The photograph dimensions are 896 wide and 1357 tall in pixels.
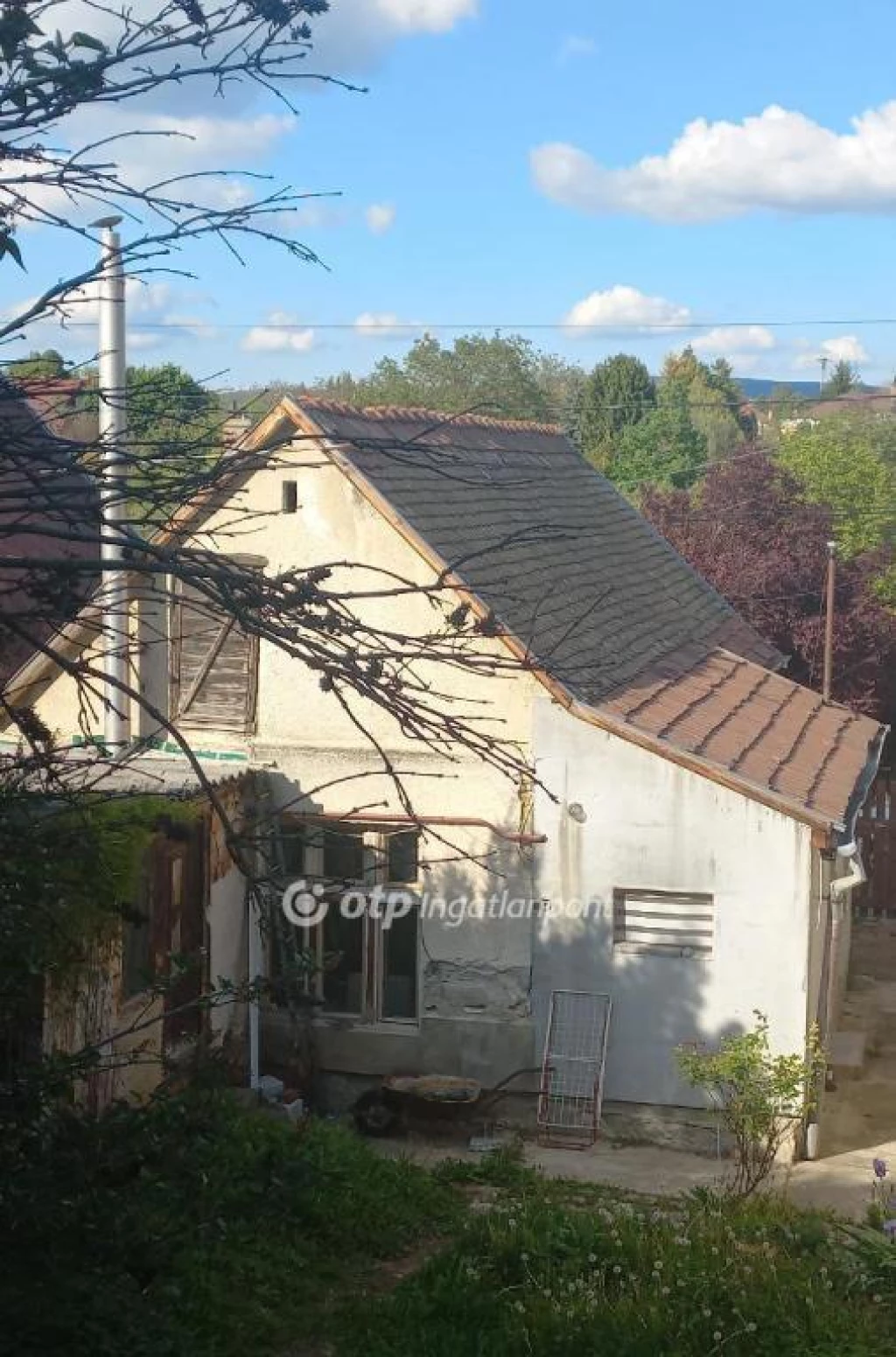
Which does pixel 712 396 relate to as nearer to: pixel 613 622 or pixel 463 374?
pixel 463 374

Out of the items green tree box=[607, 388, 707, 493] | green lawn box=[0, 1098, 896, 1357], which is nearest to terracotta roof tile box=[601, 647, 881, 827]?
green lawn box=[0, 1098, 896, 1357]

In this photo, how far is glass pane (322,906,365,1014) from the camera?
44.6 ft

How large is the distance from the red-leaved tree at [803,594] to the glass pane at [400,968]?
603 inches

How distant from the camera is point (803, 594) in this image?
28.3 metres

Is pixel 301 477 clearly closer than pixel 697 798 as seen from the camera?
No

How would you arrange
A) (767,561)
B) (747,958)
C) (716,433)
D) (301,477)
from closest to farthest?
1. (747,958)
2. (301,477)
3. (767,561)
4. (716,433)

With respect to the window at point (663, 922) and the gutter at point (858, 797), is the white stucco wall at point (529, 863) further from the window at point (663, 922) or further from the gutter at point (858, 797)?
the gutter at point (858, 797)

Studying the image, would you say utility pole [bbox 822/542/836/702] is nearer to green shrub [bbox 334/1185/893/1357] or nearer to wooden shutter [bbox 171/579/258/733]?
wooden shutter [bbox 171/579/258/733]

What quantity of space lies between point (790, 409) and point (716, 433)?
55.9ft

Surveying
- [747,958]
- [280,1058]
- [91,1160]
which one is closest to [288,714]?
[280,1058]

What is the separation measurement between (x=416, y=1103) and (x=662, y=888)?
8.76 ft

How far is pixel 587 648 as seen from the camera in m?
13.9

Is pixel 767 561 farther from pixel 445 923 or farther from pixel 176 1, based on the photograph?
pixel 176 1

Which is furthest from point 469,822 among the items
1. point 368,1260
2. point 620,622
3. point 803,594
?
point 803,594
